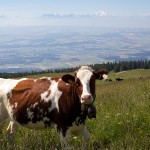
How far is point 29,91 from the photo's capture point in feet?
31.0

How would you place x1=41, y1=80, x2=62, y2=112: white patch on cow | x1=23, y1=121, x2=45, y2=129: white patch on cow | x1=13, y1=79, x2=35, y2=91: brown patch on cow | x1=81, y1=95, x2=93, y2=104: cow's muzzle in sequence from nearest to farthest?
1. x1=81, y1=95, x2=93, y2=104: cow's muzzle
2. x1=41, y1=80, x2=62, y2=112: white patch on cow
3. x1=23, y1=121, x2=45, y2=129: white patch on cow
4. x1=13, y1=79, x2=35, y2=91: brown patch on cow

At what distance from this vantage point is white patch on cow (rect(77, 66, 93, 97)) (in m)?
7.98

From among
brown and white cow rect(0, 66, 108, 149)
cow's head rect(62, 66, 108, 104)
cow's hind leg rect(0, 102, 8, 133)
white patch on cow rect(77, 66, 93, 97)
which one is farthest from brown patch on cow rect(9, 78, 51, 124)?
white patch on cow rect(77, 66, 93, 97)

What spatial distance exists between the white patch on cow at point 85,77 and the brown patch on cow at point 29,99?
112 centimetres

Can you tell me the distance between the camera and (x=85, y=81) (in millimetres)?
8125

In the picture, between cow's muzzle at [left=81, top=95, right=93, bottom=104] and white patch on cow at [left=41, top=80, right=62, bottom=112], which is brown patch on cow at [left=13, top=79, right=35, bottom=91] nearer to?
white patch on cow at [left=41, top=80, right=62, bottom=112]

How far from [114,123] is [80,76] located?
6.20 feet

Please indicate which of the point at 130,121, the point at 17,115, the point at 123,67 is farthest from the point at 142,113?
the point at 123,67

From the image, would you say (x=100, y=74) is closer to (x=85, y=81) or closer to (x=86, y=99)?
(x=85, y=81)

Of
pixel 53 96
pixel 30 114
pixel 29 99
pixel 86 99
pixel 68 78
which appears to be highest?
pixel 68 78

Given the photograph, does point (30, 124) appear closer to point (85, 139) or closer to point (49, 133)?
point (49, 133)

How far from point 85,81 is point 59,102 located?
935 millimetres

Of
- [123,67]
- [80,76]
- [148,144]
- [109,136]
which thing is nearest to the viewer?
[148,144]

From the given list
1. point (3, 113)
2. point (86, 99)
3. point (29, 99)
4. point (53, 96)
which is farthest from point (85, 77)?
point (3, 113)
